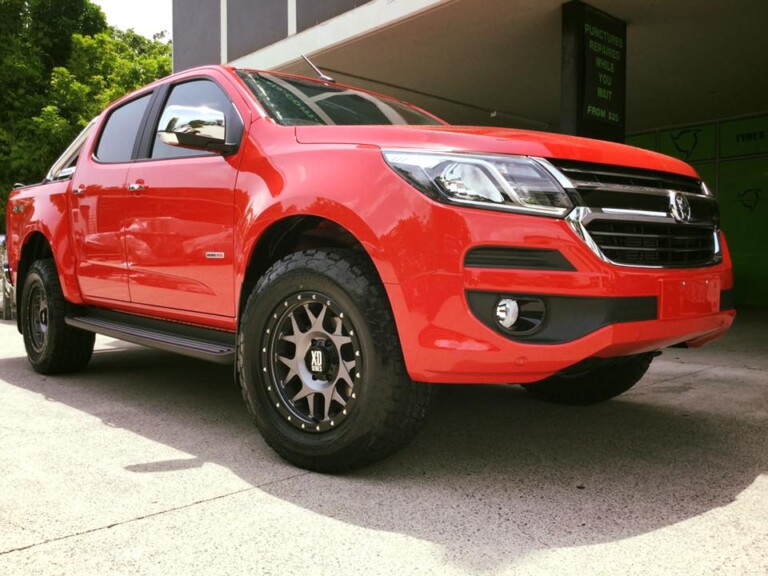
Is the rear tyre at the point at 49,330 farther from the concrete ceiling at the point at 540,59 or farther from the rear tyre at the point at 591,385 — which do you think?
the concrete ceiling at the point at 540,59

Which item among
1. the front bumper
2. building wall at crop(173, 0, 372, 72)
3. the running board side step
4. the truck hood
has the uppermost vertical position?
building wall at crop(173, 0, 372, 72)

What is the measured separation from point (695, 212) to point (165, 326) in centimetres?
A: 274

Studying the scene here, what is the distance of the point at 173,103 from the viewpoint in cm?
418

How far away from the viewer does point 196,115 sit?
3.38 m

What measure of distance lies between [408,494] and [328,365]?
0.58m

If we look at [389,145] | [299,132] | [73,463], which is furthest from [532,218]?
[73,463]

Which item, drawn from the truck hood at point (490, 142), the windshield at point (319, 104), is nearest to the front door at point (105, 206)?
the windshield at point (319, 104)

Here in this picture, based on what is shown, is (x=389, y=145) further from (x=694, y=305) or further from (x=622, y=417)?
(x=622, y=417)

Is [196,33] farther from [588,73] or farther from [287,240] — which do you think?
[287,240]

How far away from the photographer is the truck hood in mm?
2615

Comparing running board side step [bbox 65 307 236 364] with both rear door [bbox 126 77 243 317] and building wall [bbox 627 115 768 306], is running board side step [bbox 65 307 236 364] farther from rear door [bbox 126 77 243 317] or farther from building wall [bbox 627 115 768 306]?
building wall [bbox 627 115 768 306]

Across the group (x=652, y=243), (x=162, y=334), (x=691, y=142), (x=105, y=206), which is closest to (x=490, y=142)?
(x=652, y=243)

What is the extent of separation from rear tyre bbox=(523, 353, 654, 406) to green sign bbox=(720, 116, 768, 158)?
391 inches

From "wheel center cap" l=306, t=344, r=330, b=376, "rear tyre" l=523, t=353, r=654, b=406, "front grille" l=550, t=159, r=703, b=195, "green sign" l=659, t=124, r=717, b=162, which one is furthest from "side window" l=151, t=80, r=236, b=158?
"green sign" l=659, t=124, r=717, b=162
